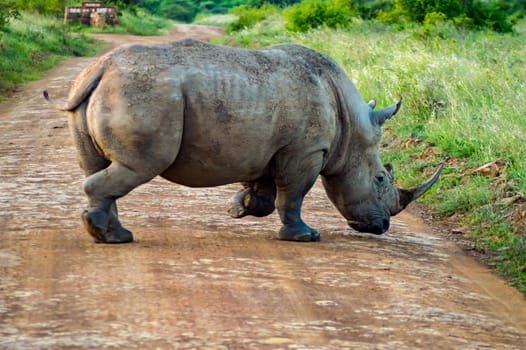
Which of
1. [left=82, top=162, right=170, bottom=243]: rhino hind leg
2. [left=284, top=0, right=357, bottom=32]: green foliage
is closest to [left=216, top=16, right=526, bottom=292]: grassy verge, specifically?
[left=82, top=162, right=170, bottom=243]: rhino hind leg

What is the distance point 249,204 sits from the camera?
8.00 metres

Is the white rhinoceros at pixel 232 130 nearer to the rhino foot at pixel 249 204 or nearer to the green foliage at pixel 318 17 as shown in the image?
the rhino foot at pixel 249 204

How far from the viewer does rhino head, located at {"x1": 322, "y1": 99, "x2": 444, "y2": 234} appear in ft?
26.3

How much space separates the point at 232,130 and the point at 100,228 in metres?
1.08

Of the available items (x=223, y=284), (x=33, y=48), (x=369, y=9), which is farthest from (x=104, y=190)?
(x=369, y=9)

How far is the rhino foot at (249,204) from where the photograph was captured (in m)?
8.00

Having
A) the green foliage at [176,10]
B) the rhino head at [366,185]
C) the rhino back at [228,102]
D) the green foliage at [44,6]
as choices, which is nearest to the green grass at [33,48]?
the green foliage at [44,6]

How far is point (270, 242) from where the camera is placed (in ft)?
24.8

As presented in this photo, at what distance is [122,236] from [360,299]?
1812 millimetres

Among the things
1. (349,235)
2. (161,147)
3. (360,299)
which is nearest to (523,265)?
(349,235)

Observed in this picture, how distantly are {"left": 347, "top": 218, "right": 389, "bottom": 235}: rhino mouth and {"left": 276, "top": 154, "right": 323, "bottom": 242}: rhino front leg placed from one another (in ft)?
1.53

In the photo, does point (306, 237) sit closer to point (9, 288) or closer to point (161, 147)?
point (161, 147)

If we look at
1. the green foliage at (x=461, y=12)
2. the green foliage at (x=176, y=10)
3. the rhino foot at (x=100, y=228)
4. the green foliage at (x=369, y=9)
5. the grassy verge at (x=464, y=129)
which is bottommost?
the green foliage at (x=176, y=10)

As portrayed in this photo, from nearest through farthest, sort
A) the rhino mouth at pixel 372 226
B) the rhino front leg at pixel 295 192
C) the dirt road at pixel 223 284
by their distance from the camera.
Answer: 1. the dirt road at pixel 223 284
2. the rhino front leg at pixel 295 192
3. the rhino mouth at pixel 372 226
